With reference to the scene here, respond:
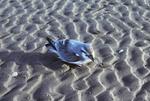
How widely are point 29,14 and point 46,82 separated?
2408mm

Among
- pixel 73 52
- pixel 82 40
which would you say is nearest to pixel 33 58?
pixel 73 52

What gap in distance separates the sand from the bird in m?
0.10

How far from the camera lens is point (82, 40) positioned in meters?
5.26

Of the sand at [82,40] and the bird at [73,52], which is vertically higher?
the bird at [73,52]

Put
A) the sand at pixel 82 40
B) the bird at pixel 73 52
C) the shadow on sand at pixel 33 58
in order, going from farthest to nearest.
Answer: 1. the shadow on sand at pixel 33 58
2. the bird at pixel 73 52
3. the sand at pixel 82 40

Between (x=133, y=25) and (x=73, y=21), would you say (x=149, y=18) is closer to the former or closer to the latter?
(x=133, y=25)

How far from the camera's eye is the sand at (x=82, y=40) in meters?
4.07

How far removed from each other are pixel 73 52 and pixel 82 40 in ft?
2.64

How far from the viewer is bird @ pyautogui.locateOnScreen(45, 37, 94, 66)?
175 inches

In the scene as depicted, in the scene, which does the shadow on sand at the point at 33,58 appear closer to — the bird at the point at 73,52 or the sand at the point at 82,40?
the sand at the point at 82,40

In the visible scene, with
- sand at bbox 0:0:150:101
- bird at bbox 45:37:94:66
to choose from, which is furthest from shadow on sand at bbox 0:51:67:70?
bird at bbox 45:37:94:66

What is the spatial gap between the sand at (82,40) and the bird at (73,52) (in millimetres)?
97

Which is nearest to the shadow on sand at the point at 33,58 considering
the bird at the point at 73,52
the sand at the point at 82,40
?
the sand at the point at 82,40

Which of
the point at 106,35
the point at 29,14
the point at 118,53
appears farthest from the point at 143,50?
the point at 29,14
